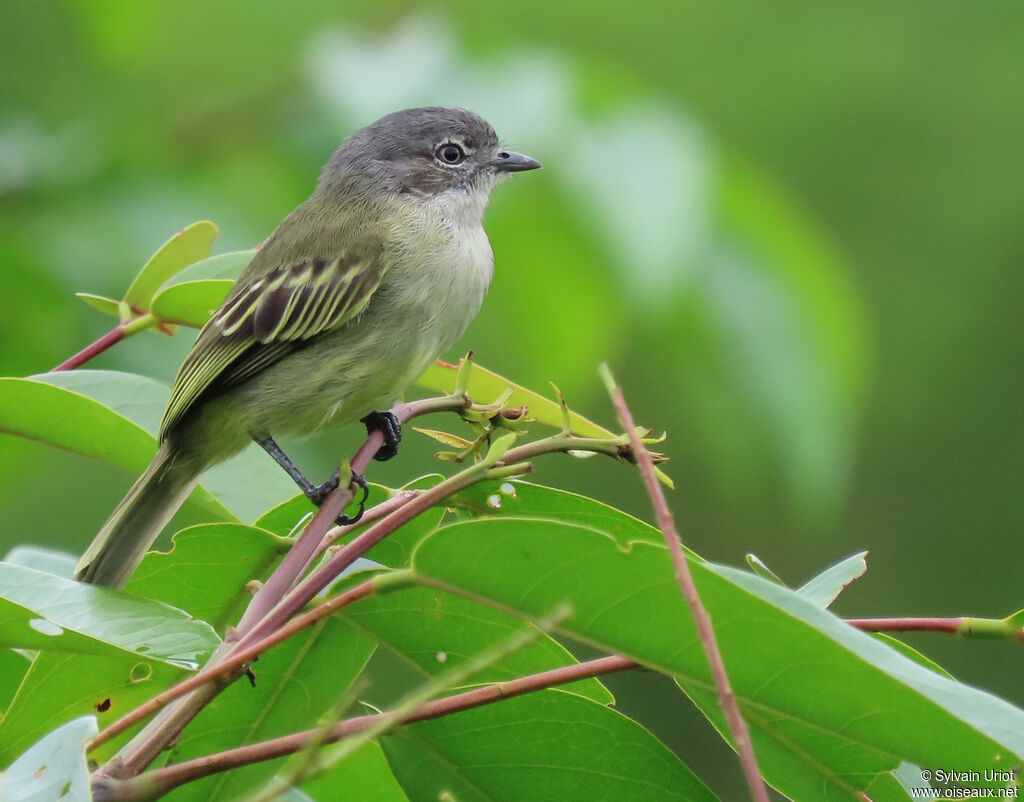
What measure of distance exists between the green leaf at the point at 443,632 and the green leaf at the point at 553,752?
8 cm

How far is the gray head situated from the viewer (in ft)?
12.8

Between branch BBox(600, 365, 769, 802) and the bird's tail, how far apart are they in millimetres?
1269

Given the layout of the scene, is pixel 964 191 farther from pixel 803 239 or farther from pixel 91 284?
pixel 91 284

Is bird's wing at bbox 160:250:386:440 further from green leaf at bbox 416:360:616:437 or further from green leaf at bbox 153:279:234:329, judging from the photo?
green leaf at bbox 416:360:616:437

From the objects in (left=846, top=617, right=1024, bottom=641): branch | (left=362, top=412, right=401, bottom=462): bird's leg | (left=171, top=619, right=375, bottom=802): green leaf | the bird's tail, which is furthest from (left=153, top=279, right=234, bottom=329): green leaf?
(left=846, top=617, right=1024, bottom=641): branch

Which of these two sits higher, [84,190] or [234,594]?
[84,190]

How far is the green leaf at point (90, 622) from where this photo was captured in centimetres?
165

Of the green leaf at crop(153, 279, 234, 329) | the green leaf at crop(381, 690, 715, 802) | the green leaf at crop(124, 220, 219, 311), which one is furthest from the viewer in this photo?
the green leaf at crop(124, 220, 219, 311)

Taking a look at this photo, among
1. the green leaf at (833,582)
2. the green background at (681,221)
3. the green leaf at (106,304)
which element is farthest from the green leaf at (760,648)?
the green background at (681,221)

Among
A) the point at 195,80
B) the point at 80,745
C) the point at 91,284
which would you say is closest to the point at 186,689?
the point at 80,745

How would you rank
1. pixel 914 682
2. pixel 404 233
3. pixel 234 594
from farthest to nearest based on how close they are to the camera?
pixel 404 233, pixel 234 594, pixel 914 682

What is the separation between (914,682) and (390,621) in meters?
0.76

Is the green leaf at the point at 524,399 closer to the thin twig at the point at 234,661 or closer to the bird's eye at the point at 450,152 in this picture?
the thin twig at the point at 234,661

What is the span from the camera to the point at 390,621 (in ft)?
6.08
